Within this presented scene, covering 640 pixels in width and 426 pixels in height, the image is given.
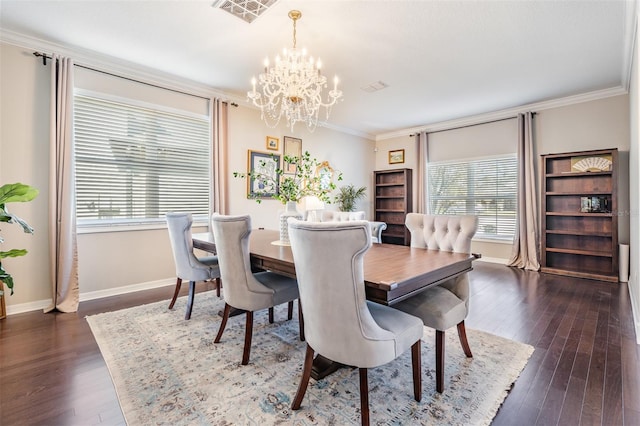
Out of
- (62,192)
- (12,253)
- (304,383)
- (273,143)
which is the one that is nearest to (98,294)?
(62,192)

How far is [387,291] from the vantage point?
1287mm

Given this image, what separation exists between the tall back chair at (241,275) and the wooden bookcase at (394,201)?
15.2ft

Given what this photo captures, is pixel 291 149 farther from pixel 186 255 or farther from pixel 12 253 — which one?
pixel 12 253

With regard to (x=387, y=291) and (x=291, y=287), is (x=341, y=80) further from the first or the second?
(x=387, y=291)

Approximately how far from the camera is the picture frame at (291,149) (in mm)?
5044

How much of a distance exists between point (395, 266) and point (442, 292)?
0.48 metres

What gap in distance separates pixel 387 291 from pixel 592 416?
49.2 inches

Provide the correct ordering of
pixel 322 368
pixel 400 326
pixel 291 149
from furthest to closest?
1. pixel 291 149
2. pixel 322 368
3. pixel 400 326

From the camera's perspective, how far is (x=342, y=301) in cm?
129

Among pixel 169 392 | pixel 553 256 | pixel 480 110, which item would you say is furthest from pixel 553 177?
pixel 169 392

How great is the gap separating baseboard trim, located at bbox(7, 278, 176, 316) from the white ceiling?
2549 mm

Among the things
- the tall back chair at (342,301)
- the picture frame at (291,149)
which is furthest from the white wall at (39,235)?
the tall back chair at (342,301)

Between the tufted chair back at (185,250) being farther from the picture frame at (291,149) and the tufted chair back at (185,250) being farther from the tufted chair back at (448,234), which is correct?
the picture frame at (291,149)

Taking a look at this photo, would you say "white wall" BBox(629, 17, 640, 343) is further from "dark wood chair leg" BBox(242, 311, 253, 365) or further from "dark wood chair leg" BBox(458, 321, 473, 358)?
"dark wood chair leg" BBox(242, 311, 253, 365)
